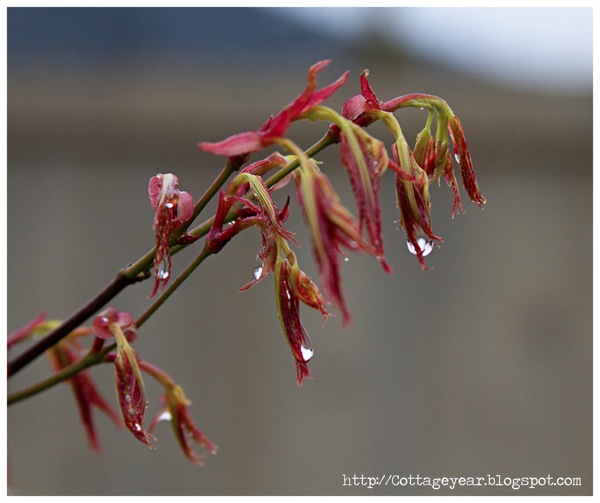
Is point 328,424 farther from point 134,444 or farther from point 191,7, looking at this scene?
point 191,7

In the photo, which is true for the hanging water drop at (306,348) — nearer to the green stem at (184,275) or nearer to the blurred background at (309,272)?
the green stem at (184,275)

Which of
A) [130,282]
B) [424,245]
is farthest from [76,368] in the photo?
[424,245]

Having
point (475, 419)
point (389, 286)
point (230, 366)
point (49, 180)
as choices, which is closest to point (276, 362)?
point (230, 366)

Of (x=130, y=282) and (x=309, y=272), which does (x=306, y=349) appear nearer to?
(x=130, y=282)

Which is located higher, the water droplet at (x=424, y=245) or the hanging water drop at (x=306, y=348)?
the water droplet at (x=424, y=245)

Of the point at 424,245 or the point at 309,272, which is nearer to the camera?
the point at 424,245

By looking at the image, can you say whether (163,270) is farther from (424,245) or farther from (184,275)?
(424,245)

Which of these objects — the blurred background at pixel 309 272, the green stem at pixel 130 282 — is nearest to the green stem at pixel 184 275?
the green stem at pixel 130 282

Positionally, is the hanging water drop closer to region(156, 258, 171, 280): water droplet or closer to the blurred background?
region(156, 258, 171, 280): water droplet

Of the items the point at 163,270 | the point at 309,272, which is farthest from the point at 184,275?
the point at 309,272

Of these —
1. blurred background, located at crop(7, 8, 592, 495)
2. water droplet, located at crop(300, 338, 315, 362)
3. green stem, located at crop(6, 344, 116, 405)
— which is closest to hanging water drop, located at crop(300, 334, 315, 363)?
water droplet, located at crop(300, 338, 315, 362)

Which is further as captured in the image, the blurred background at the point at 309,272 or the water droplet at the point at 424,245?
the blurred background at the point at 309,272
